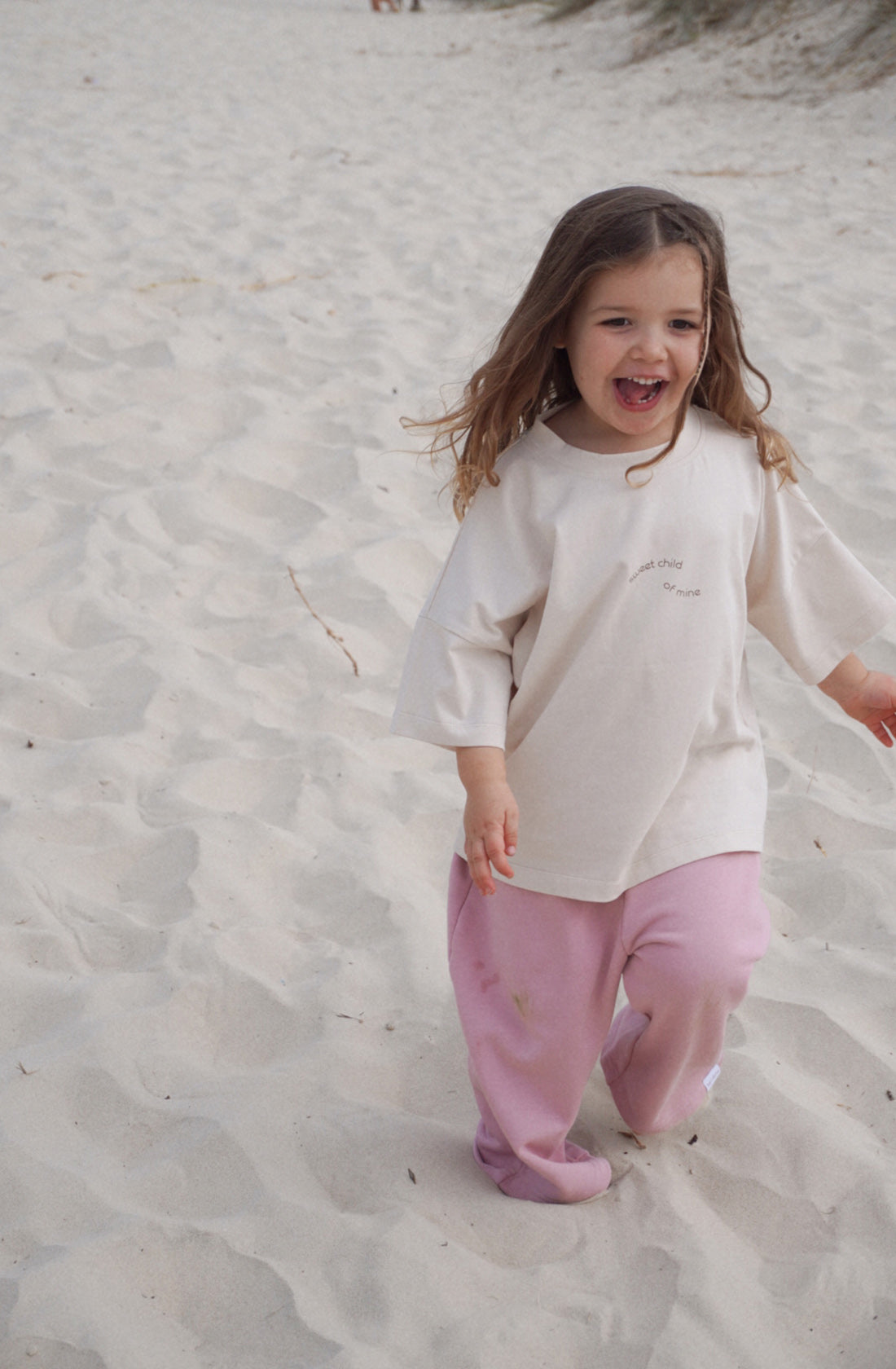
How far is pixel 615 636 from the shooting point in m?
1.37

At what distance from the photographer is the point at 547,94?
9180 millimetres

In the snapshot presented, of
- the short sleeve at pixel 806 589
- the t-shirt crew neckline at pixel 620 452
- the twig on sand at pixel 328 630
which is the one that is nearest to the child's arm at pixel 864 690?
the short sleeve at pixel 806 589

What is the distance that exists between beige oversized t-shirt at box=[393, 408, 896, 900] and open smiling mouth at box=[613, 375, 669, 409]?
0.06m

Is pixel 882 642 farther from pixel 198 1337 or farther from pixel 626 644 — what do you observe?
pixel 198 1337

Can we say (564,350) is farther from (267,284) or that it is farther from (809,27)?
(809,27)

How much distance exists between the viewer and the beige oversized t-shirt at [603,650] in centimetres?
137

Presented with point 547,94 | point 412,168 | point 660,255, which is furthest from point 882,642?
point 547,94

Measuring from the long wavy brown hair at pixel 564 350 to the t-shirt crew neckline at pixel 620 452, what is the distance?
1 cm

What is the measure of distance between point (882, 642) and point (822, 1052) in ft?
4.04

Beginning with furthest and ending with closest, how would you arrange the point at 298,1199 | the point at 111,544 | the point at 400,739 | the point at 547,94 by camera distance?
the point at 547,94, the point at 111,544, the point at 400,739, the point at 298,1199

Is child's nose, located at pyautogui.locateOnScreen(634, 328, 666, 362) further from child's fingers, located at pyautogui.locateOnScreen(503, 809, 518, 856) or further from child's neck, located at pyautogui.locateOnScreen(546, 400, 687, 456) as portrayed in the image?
child's fingers, located at pyautogui.locateOnScreen(503, 809, 518, 856)

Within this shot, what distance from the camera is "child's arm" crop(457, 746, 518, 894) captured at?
1312 mm

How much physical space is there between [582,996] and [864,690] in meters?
0.52

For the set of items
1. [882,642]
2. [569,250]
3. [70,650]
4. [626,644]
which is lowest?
[70,650]
